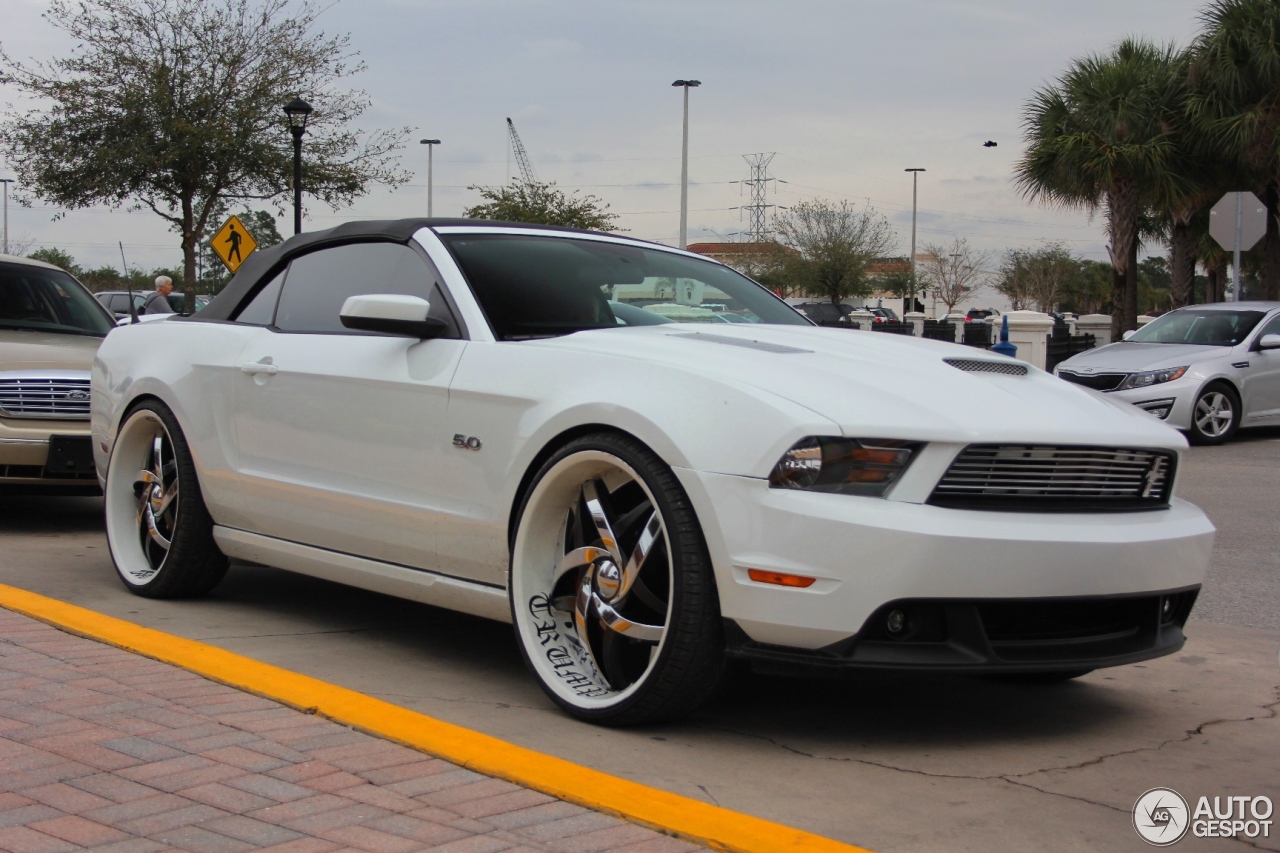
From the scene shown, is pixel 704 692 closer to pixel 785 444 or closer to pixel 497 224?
pixel 785 444

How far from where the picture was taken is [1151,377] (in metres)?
14.0

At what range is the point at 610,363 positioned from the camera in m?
3.91

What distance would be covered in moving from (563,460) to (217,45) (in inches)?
1108

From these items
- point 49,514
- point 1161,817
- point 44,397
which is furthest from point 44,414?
point 1161,817

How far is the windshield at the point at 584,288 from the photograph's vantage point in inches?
178

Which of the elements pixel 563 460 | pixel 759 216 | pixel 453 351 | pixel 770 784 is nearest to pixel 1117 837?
pixel 770 784

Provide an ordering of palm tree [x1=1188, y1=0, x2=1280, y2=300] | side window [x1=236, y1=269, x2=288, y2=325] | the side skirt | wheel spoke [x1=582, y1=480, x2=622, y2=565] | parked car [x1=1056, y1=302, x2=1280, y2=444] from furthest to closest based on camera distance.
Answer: palm tree [x1=1188, y1=0, x2=1280, y2=300], parked car [x1=1056, y1=302, x2=1280, y2=444], side window [x1=236, y1=269, x2=288, y2=325], the side skirt, wheel spoke [x1=582, y1=480, x2=622, y2=565]

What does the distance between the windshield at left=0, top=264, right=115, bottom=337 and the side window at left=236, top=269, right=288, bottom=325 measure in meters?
3.63

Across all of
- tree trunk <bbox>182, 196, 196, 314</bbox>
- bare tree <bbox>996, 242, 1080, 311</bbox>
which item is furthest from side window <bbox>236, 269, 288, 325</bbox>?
bare tree <bbox>996, 242, 1080, 311</bbox>

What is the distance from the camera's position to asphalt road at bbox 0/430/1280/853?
3205 millimetres

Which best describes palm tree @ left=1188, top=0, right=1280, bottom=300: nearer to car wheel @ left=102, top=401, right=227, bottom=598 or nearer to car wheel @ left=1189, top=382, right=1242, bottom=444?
car wheel @ left=1189, top=382, right=1242, bottom=444

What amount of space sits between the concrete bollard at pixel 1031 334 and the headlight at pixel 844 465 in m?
19.3

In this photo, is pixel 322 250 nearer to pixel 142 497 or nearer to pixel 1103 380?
pixel 142 497

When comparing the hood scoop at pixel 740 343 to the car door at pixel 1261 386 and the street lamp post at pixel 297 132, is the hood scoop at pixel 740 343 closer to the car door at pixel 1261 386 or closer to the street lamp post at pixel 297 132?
the car door at pixel 1261 386
